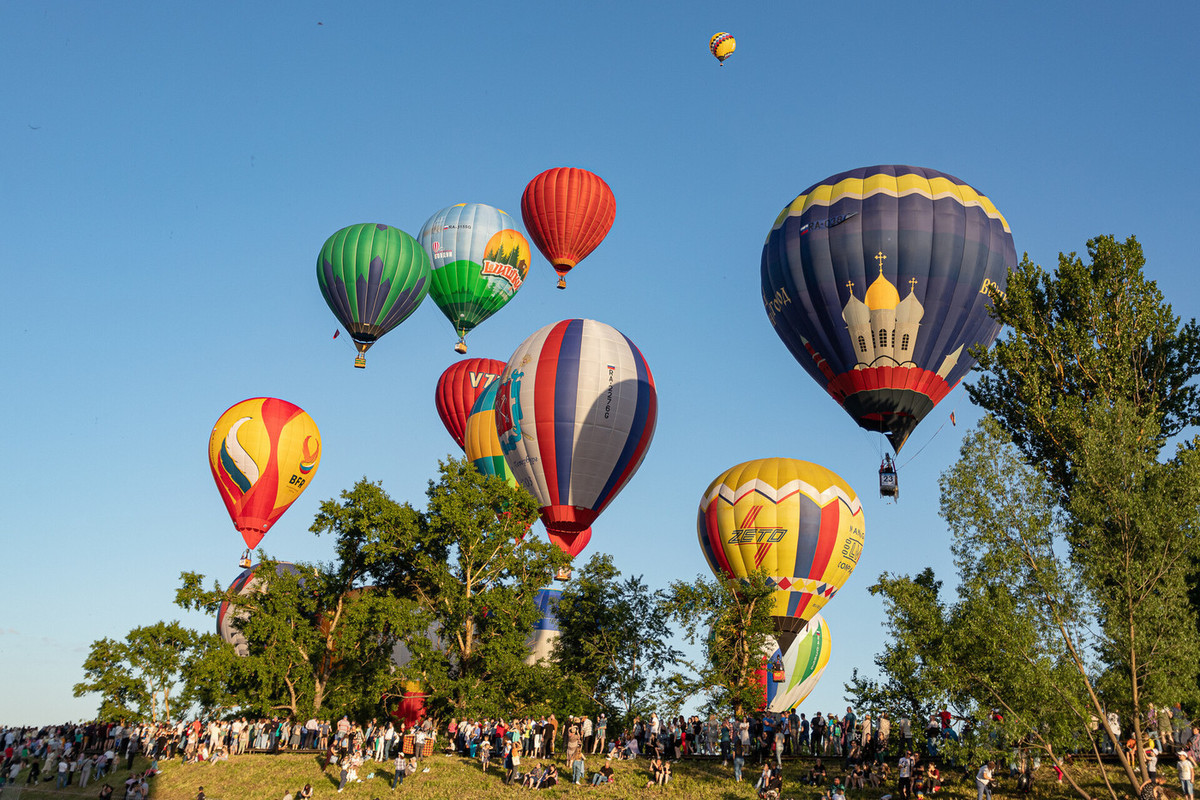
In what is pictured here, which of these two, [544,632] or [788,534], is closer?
[788,534]

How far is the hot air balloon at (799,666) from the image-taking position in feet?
146

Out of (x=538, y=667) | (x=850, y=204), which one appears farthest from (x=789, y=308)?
(x=538, y=667)

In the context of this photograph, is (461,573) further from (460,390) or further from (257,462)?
(460,390)

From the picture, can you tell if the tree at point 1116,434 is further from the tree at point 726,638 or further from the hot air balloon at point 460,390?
the hot air balloon at point 460,390

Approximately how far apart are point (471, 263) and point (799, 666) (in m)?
→ 27.9

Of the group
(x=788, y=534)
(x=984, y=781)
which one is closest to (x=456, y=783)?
(x=984, y=781)

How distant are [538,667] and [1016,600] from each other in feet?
52.3

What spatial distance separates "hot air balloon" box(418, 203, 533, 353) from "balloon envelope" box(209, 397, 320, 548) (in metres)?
11.6

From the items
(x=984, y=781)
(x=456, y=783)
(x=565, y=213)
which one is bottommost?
(x=456, y=783)

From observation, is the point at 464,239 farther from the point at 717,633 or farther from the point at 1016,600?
the point at 1016,600

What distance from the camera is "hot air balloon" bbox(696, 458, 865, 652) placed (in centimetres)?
4259

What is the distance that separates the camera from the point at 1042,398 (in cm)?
2758

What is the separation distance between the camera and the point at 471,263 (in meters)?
60.5

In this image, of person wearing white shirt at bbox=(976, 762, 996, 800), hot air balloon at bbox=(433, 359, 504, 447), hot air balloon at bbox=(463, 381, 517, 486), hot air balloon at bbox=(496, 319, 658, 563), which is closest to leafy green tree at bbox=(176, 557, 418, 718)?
hot air balloon at bbox=(496, 319, 658, 563)
